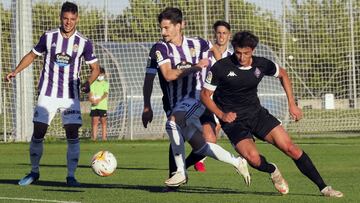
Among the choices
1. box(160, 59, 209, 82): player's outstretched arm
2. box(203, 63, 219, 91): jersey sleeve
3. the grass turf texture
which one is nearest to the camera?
the grass turf texture

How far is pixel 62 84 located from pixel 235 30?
15.6 m

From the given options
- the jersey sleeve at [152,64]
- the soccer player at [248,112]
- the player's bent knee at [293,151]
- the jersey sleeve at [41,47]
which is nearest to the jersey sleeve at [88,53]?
the jersey sleeve at [41,47]

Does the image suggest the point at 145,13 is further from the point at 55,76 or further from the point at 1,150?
the point at 55,76

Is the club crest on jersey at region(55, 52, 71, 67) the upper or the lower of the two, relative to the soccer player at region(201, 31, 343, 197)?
upper

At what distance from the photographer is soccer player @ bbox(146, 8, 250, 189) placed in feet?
35.2

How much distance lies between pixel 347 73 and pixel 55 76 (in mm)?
17129

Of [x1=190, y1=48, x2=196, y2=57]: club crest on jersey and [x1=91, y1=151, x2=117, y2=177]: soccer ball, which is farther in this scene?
[x1=190, y1=48, x2=196, y2=57]: club crest on jersey

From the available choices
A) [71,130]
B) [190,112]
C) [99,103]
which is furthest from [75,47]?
[99,103]

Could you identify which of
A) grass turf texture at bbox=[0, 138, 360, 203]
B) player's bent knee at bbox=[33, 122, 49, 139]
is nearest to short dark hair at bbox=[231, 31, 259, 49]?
grass turf texture at bbox=[0, 138, 360, 203]

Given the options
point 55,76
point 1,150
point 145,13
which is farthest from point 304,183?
point 145,13

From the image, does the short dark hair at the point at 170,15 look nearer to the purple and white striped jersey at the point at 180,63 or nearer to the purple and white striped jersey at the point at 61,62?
the purple and white striped jersey at the point at 180,63

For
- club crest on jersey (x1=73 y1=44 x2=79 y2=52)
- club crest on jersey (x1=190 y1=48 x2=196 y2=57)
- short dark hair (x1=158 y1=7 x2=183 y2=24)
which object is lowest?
club crest on jersey (x1=190 y1=48 x2=196 y2=57)

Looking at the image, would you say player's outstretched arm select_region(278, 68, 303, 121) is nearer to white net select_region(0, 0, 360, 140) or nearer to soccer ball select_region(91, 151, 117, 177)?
soccer ball select_region(91, 151, 117, 177)

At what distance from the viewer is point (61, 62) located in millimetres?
12312
